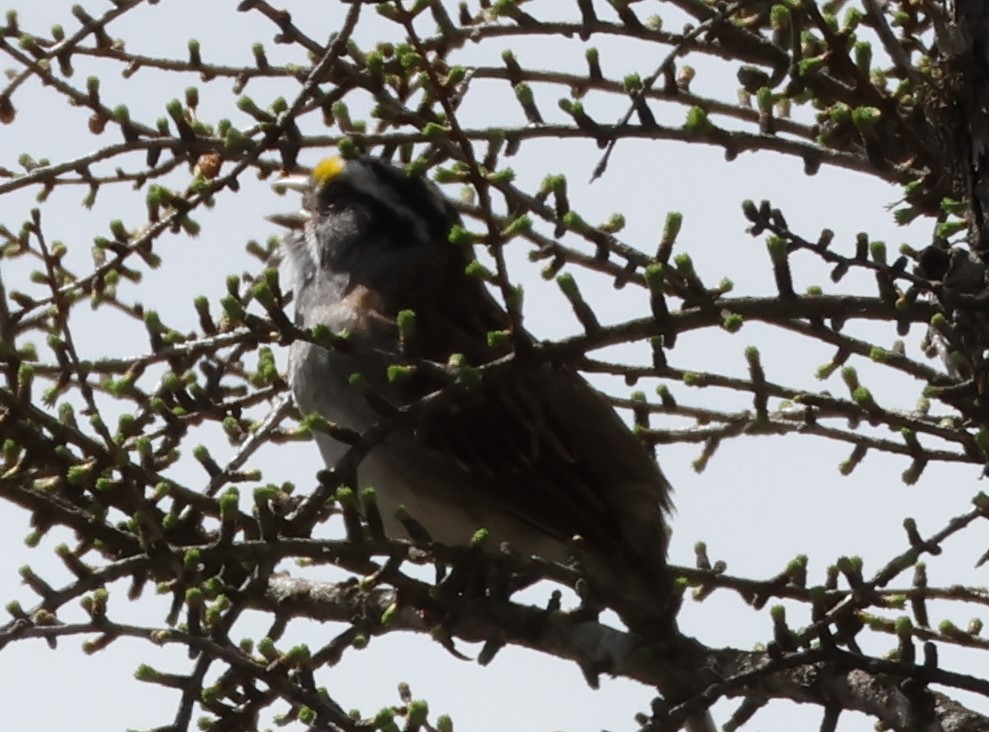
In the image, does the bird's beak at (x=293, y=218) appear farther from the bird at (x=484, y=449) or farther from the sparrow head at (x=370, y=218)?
the bird at (x=484, y=449)

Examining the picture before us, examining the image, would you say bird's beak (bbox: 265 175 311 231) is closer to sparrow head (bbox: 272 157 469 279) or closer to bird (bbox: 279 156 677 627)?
sparrow head (bbox: 272 157 469 279)

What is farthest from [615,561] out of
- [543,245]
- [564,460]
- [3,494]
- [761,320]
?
[3,494]

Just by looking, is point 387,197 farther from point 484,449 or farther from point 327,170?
point 484,449

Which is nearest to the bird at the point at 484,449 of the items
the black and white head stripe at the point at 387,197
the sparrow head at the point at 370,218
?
the sparrow head at the point at 370,218

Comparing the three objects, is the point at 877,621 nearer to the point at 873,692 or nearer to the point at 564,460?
the point at 873,692

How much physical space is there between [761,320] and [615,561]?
1487mm

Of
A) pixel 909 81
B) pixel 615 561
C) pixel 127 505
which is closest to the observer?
pixel 127 505

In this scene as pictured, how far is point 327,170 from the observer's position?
632cm

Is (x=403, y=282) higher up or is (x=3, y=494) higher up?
(x=403, y=282)

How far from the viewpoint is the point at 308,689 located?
333cm

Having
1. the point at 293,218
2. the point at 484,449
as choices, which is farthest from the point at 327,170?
the point at 484,449

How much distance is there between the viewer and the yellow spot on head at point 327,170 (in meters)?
6.28

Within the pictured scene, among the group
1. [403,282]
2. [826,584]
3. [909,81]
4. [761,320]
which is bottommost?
[826,584]

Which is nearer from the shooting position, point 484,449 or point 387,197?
point 484,449
